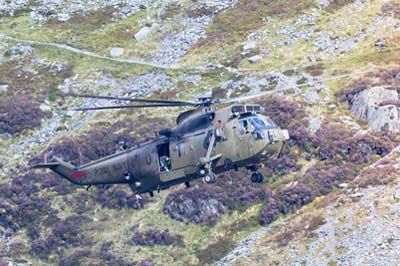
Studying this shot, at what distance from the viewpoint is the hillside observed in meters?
52.2

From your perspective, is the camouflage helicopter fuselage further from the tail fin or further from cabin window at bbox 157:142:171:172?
the tail fin

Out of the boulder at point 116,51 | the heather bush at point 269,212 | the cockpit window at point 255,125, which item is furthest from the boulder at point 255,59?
the cockpit window at point 255,125

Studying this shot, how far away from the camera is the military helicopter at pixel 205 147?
41.0 metres

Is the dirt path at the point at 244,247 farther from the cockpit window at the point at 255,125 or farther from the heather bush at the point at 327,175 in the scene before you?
the cockpit window at the point at 255,125

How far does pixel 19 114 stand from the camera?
71000 mm

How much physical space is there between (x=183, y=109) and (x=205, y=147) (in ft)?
93.6

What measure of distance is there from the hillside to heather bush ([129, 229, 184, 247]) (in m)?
0.08

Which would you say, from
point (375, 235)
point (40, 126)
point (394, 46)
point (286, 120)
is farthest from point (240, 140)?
point (394, 46)

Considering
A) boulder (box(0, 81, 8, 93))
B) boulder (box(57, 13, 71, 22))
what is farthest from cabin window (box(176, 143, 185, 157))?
boulder (box(57, 13, 71, 22))

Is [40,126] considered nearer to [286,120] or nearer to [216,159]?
[286,120]

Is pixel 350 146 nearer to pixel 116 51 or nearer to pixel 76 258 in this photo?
pixel 76 258

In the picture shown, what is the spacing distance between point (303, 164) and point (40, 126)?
72.1 ft

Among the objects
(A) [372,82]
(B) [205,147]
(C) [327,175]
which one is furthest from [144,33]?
(B) [205,147]

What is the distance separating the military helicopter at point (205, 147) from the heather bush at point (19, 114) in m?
25.7
